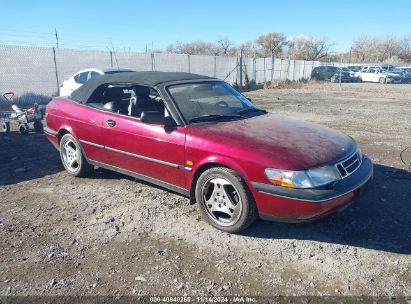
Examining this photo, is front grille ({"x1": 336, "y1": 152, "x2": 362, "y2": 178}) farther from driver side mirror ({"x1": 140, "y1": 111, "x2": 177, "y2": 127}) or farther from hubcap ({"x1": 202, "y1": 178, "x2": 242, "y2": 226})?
driver side mirror ({"x1": 140, "y1": 111, "x2": 177, "y2": 127})

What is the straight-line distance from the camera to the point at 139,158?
4.28 m

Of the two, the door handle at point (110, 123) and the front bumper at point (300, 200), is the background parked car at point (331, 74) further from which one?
the front bumper at point (300, 200)

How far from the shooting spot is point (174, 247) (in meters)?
3.39

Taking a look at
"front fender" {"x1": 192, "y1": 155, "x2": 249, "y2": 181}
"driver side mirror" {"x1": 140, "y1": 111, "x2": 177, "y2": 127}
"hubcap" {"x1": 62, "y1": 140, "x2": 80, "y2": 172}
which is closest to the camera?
"front fender" {"x1": 192, "y1": 155, "x2": 249, "y2": 181}

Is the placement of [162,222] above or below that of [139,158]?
below

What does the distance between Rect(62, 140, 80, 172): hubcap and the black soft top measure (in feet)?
2.35

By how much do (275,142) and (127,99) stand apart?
7.86 ft

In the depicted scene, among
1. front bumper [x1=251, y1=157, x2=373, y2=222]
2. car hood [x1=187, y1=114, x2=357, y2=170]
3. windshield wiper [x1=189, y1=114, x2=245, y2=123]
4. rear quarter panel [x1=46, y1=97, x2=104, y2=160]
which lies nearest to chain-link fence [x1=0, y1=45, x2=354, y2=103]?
rear quarter panel [x1=46, y1=97, x2=104, y2=160]

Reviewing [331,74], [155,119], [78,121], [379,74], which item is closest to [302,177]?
[155,119]

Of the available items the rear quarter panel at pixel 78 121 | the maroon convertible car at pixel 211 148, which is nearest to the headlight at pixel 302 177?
the maroon convertible car at pixel 211 148

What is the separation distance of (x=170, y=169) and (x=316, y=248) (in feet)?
5.79

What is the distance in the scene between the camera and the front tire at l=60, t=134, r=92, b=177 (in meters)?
Result: 5.13

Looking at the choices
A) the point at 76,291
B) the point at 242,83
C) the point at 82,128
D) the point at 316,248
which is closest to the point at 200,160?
the point at 316,248

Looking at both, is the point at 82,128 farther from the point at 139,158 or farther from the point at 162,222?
the point at 162,222
